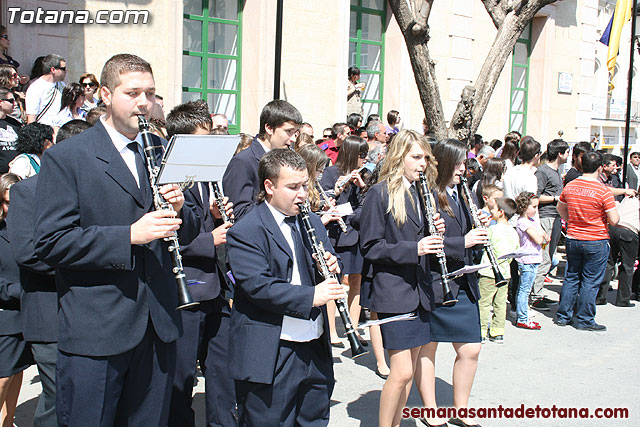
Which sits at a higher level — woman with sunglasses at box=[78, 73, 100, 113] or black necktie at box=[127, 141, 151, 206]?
woman with sunglasses at box=[78, 73, 100, 113]

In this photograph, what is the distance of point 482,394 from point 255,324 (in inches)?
121

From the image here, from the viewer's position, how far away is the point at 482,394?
5.81 meters

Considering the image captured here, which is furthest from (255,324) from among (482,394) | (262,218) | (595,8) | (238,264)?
(595,8)

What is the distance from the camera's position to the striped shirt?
309 inches

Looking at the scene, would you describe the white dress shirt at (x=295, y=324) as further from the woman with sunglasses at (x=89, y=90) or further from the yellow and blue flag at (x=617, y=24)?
the yellow and blue flag at (x=617, y=24)

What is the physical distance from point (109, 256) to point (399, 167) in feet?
7.94

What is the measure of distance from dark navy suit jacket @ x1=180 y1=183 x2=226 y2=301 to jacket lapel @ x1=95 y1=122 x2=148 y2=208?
1164mm

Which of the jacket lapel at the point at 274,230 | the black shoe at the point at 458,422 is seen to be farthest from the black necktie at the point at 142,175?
the black shoe at the point at 458,422

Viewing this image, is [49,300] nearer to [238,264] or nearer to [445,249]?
[238,264]

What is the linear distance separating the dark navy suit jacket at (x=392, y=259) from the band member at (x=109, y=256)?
1.75 metres

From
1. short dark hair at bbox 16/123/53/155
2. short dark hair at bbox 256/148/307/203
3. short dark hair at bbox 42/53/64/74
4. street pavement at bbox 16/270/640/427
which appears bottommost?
street pavement at bbox 16/270/640/427

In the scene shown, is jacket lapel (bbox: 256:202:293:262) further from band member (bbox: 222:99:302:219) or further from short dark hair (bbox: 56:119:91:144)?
short dark hair (bbox: 56:119:91:144)

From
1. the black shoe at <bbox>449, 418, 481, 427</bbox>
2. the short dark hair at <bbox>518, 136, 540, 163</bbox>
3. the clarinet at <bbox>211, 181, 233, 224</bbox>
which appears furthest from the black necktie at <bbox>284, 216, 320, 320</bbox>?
the short dark hair at <bbox>518, 136, 540, 163</bbox>

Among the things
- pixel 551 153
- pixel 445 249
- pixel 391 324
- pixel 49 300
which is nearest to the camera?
pixel 49 300
